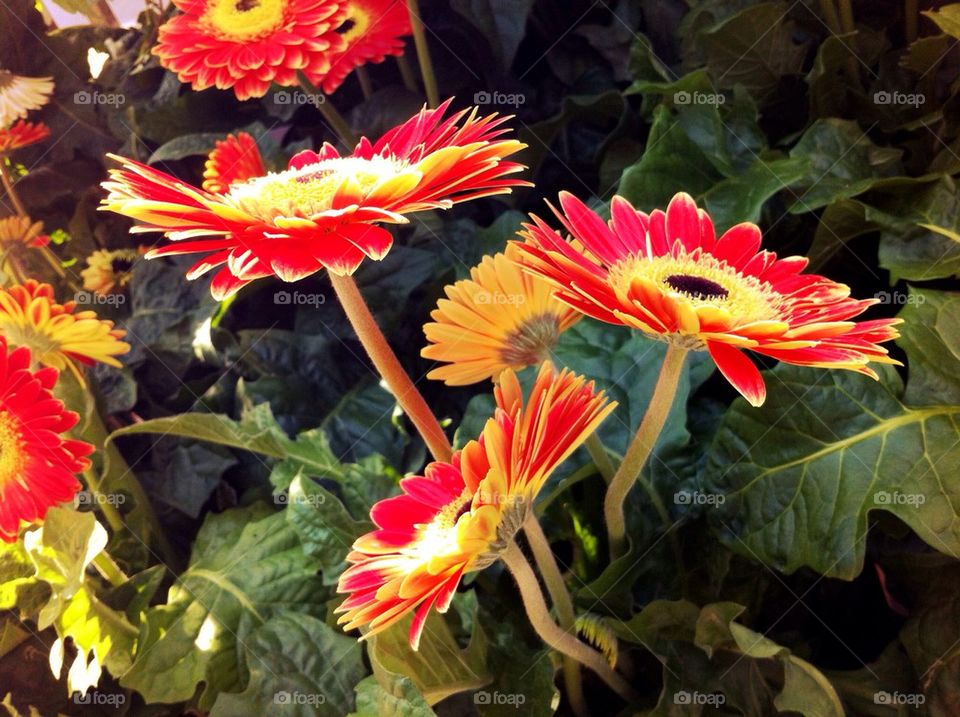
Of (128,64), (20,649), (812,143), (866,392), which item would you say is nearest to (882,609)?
(866,392)

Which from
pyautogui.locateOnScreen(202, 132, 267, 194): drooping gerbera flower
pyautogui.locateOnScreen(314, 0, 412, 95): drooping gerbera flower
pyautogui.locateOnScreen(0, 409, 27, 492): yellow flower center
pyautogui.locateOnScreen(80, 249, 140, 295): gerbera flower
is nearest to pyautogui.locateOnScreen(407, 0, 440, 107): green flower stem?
pyautogui.locateOnScreen(314, 0, 412, 95): drooping gerbera flower

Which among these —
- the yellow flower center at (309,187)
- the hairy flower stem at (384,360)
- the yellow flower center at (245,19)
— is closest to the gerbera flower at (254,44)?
the yellow flower center at (245,19)

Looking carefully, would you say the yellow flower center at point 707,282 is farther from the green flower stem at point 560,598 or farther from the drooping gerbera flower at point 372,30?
the drooping gerbera flower at point 372,30

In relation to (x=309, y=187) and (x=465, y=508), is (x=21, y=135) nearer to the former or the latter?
(x=309, y=187)

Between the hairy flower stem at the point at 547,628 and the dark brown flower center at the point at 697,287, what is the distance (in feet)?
0.42

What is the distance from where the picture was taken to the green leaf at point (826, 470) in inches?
18.4

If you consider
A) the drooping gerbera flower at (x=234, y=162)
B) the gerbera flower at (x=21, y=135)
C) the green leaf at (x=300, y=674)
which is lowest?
the green leaf at (x=300, y=674)

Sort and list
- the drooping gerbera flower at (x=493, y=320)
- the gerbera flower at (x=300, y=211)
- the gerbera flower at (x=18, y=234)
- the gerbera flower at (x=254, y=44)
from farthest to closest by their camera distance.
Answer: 1. the gerbera flower at (x=18, y=234)
2. the gerbera flower at (x=254, y=44)
3. the drooping gerbera flower at (x=493, y=320)
4. the gerbera flower at (x=300, y=211)

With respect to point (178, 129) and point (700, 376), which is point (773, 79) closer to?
point (700, 376)

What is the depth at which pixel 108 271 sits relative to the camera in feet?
2.44

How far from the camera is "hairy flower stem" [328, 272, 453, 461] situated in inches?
13.9

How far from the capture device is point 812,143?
592 millimetres

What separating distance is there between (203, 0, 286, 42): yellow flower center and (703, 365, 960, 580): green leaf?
37 cm

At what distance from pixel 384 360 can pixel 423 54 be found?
1.22 ft
